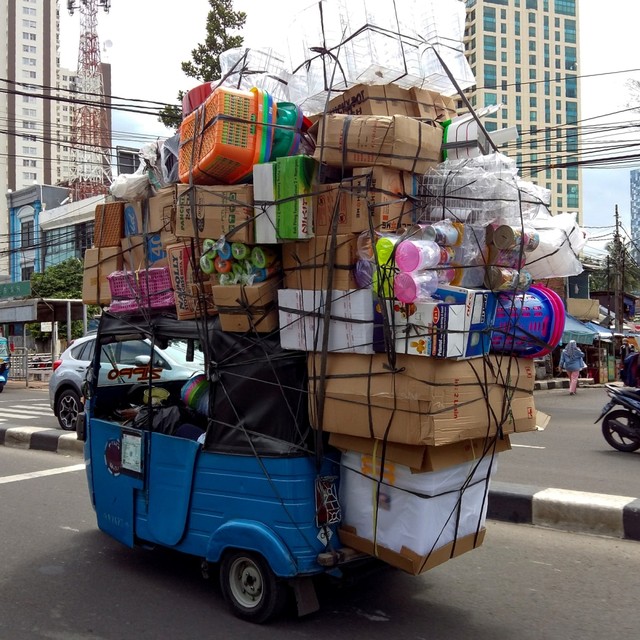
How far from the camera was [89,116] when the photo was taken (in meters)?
50.6

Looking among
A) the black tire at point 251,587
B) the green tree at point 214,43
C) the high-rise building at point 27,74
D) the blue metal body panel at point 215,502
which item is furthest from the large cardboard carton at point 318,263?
the high-rise building at point 27,74

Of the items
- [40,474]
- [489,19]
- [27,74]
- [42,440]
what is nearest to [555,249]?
[40,474]

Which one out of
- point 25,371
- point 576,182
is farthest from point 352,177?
point 576,182

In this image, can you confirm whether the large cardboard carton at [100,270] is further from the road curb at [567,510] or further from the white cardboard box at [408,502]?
the road curb at [567,510]

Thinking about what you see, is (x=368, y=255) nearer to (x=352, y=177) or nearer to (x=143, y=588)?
(x=352, y=177)

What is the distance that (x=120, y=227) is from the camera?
4.69 m

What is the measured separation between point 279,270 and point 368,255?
61 centimetres

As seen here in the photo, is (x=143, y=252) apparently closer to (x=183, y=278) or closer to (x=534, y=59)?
(x=183, y=278)

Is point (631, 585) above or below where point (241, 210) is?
below

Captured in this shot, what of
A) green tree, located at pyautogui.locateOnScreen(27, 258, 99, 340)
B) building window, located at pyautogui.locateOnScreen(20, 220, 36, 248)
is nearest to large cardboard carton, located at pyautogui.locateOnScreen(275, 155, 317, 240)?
green tree, located at pyautogui.locateOnScreen(27, 258, 99, 340)

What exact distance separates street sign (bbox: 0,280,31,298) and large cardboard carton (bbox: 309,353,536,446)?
99.4 ft

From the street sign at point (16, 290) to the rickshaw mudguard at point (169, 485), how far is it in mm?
29290

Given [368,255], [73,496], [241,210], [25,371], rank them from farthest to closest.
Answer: [25,371] → [73,496] → [241,210] → [368,255]

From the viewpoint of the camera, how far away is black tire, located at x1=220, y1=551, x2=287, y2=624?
357 cm
